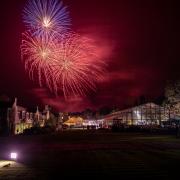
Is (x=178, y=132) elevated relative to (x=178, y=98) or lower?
lower

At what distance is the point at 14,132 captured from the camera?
3659 inches

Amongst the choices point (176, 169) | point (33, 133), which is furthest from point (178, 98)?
point (176, 169)

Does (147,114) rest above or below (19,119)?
above

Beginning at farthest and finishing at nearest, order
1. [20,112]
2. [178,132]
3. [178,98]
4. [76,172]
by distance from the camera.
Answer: [20,112] < [178,98] < [178,132] < [76,172]

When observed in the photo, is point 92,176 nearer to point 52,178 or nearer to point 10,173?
point 52,178

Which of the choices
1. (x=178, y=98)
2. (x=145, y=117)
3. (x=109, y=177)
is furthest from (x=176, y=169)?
(x=145, y=117)

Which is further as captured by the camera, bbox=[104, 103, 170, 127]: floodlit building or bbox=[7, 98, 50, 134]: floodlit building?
bbox=[104, 103, 170, 127]: floodlit building

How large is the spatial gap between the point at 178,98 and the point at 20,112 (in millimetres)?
42213

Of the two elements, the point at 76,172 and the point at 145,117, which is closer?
the point at 76,172

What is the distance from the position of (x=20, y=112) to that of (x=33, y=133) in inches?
732

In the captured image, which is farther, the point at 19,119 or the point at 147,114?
the point at 147,114

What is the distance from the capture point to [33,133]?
88.2 metres

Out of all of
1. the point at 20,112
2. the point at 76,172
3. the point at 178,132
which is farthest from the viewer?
the point at 20,112

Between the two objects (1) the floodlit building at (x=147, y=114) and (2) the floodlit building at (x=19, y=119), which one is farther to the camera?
(1) the floodlit building at (x=147, y=114)
